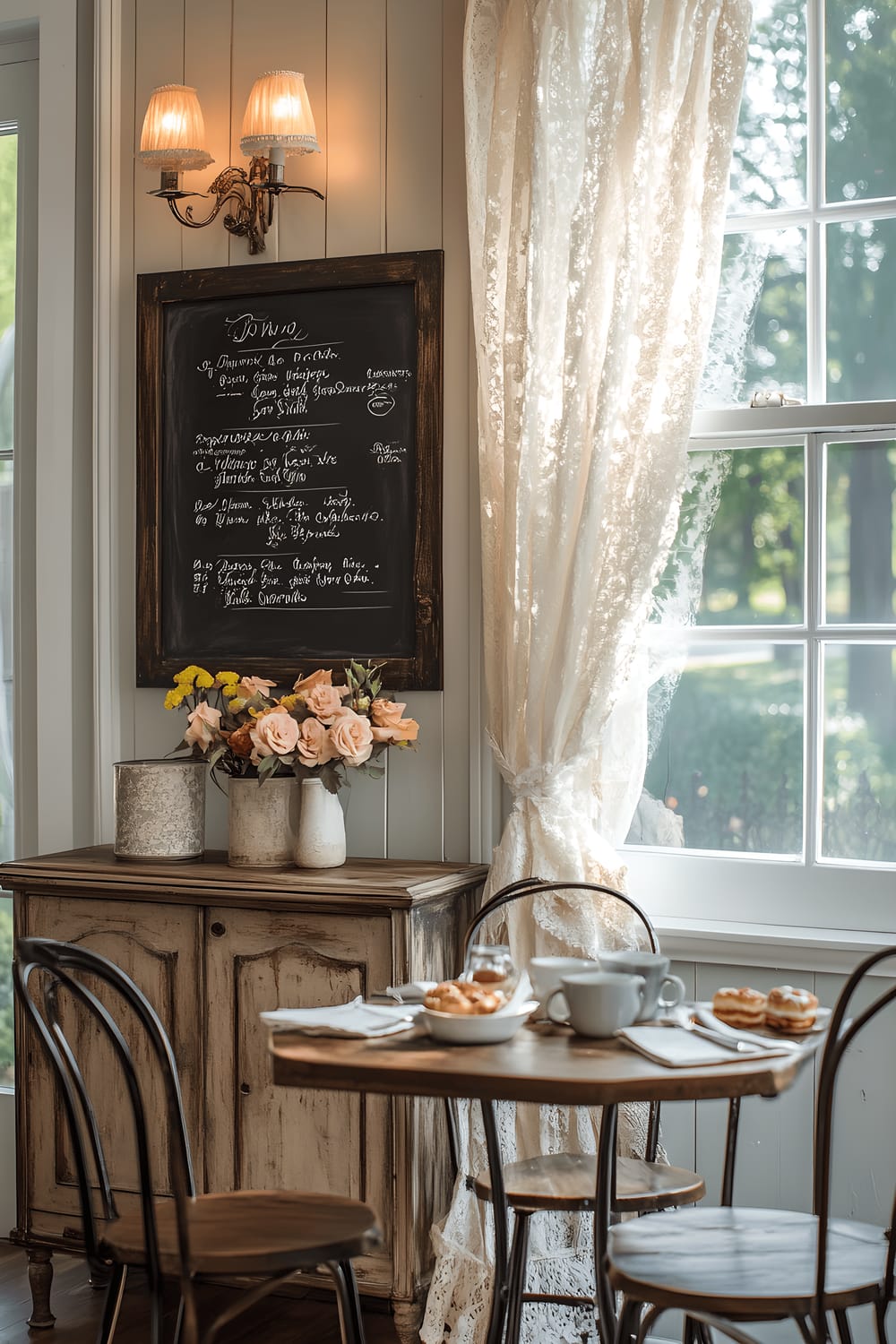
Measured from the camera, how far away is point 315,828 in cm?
269

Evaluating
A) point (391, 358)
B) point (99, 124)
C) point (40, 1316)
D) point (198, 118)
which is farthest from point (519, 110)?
point (40, 1316)

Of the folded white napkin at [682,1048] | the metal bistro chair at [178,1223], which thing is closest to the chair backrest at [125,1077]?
the metal bistro chair at [178,1223]

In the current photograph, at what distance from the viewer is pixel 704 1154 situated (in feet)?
8.59

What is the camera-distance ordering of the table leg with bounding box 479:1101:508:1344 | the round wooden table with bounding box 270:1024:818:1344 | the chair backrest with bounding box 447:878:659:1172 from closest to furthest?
the round wooden table with bounding box 270:1024:818:1344 < the table leg with bounding box 479:1101:508:1344 < the chair backrest with bounding box 447:878:659:1172

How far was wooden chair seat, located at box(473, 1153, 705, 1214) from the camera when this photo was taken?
80.7 inches

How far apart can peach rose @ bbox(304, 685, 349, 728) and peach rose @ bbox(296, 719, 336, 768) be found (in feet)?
0.08

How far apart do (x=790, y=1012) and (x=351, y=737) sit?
108cm

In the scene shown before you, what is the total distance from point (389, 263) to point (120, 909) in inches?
56.9

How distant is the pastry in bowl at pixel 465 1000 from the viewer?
1.75 meters

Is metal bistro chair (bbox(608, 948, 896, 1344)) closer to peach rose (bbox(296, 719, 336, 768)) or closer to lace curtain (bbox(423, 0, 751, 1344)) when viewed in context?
lace curtain (bbox(423, 0, 751, 1344))

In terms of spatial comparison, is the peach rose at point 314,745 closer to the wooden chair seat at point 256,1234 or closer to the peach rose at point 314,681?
the peach rose at point 314,681

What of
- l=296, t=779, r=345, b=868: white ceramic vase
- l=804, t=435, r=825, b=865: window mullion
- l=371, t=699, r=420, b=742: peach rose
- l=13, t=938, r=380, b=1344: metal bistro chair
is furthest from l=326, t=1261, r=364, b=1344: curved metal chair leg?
l=804, t=435, r=825, b=865: window mullion

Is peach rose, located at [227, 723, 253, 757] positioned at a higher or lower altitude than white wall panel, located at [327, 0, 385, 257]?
lower

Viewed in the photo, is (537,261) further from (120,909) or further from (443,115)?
(120,909)
